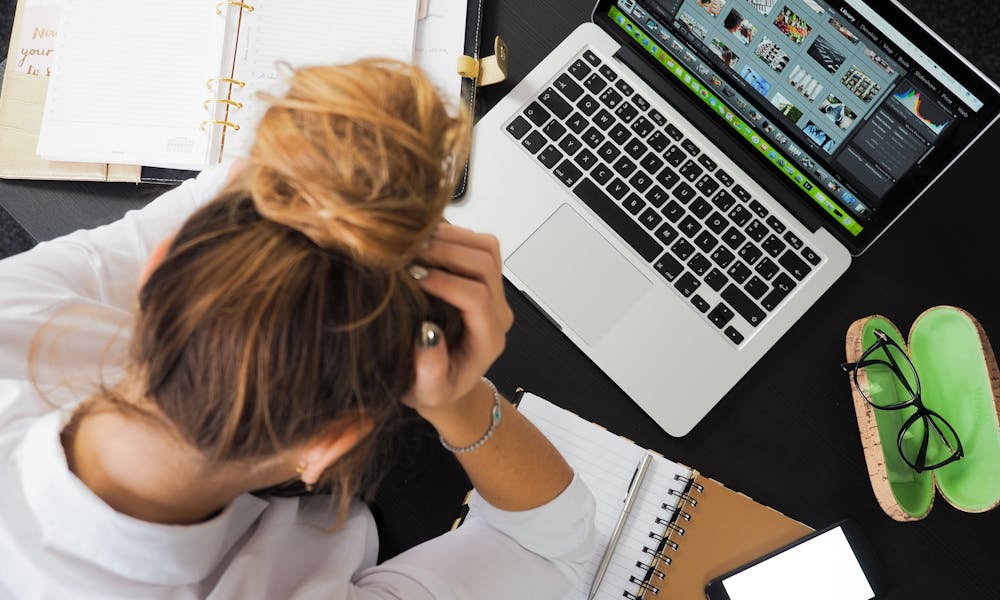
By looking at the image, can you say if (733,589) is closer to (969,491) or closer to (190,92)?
(969,491)

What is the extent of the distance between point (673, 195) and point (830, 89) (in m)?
0.19

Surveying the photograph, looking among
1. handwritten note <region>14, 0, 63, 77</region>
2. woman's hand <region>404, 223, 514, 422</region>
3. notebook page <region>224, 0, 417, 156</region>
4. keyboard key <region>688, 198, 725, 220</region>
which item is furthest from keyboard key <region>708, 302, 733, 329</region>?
handwritten note <region>14, 0, 63, 77</region>

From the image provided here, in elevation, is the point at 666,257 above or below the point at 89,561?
above

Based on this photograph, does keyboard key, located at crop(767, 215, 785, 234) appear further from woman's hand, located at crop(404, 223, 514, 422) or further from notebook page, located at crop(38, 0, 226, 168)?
notebook page, located at crop(38, 0, 226, 168)

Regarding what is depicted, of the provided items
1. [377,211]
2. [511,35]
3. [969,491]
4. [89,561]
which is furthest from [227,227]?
[969,491]

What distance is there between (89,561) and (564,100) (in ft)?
2.01

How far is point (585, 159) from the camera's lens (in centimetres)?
78

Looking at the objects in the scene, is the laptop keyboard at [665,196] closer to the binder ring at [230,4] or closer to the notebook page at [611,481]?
the notebook page at [611,481]

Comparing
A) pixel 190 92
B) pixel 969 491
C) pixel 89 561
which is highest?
pixel 969 491

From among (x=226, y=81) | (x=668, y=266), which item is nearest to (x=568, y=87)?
(x=668, y=266)

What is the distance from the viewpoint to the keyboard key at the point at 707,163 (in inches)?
30.4

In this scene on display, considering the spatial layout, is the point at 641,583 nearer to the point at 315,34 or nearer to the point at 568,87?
the point at 568,87

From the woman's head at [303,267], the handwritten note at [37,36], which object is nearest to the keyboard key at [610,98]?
the woman's head at [303,267]

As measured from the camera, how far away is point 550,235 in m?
0.77
